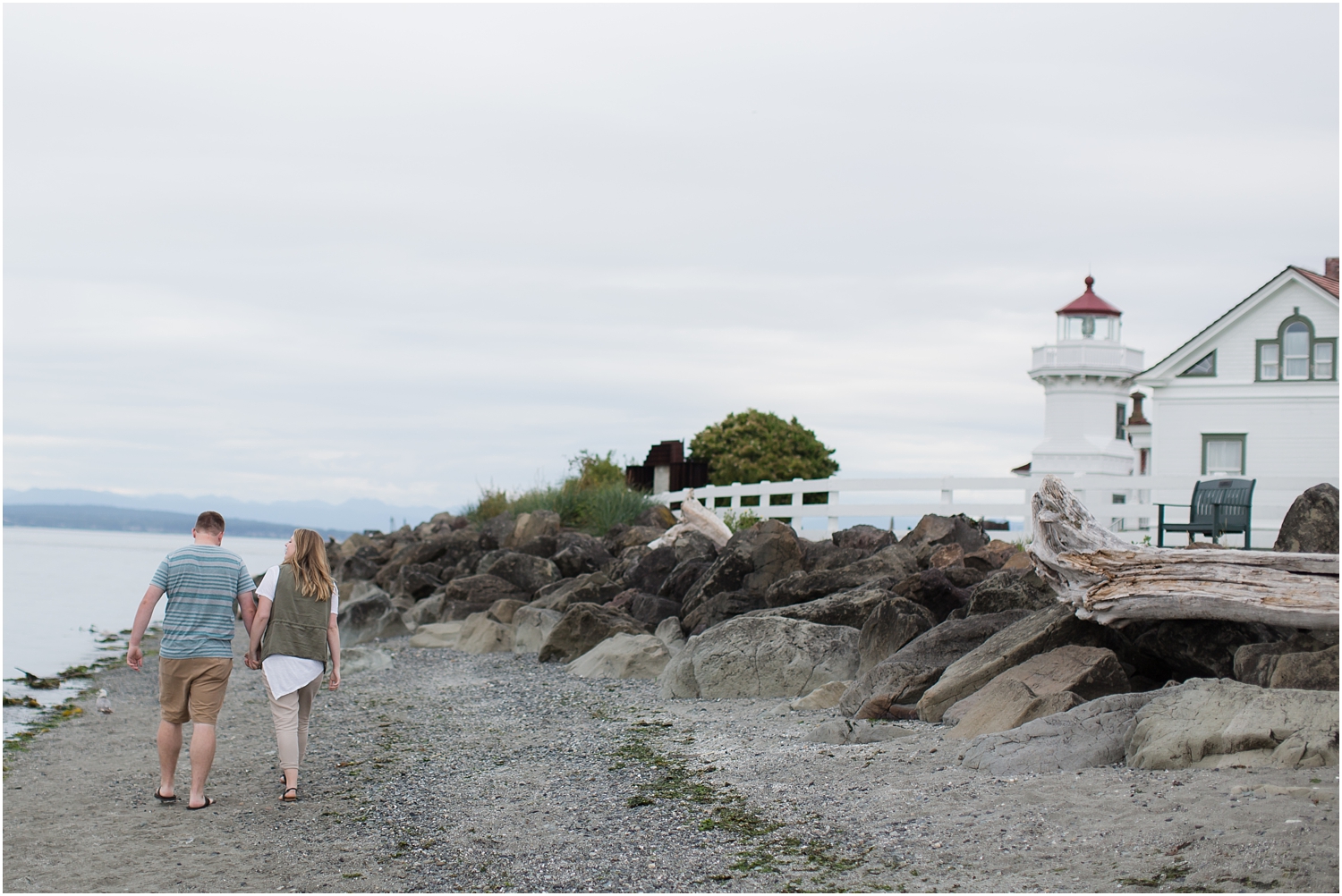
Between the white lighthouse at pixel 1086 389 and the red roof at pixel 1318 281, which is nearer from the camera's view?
the red roof at pixel 1318 281

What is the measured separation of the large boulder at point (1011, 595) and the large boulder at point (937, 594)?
1051 millimetres

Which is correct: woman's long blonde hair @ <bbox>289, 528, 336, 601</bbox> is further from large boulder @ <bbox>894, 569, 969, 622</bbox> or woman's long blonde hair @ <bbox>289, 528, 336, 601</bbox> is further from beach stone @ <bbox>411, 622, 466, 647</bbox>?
beach stone @ <bbox>411, 622, 466, 647</bbox>

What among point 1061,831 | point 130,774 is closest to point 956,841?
point 1061,831

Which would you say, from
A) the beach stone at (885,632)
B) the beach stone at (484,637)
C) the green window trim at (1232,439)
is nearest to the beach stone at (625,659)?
the beach stone at (885,632)

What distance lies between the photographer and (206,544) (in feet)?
25.4

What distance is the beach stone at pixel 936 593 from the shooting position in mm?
11586

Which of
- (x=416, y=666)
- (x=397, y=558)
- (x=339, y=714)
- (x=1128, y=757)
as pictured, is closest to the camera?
(x=1128, y=757)

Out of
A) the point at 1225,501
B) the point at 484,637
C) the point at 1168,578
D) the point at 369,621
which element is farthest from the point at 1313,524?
the point at 369,621

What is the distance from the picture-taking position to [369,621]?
1833cm

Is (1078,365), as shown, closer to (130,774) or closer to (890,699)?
(890,699)

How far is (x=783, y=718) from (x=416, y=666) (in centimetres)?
703

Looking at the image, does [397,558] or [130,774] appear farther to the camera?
[397,558]

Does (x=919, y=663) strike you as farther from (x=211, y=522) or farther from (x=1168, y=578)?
(x=211, y=522)

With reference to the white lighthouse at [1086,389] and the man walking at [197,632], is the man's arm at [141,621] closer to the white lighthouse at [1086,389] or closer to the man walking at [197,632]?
the man walking at [197,632]
